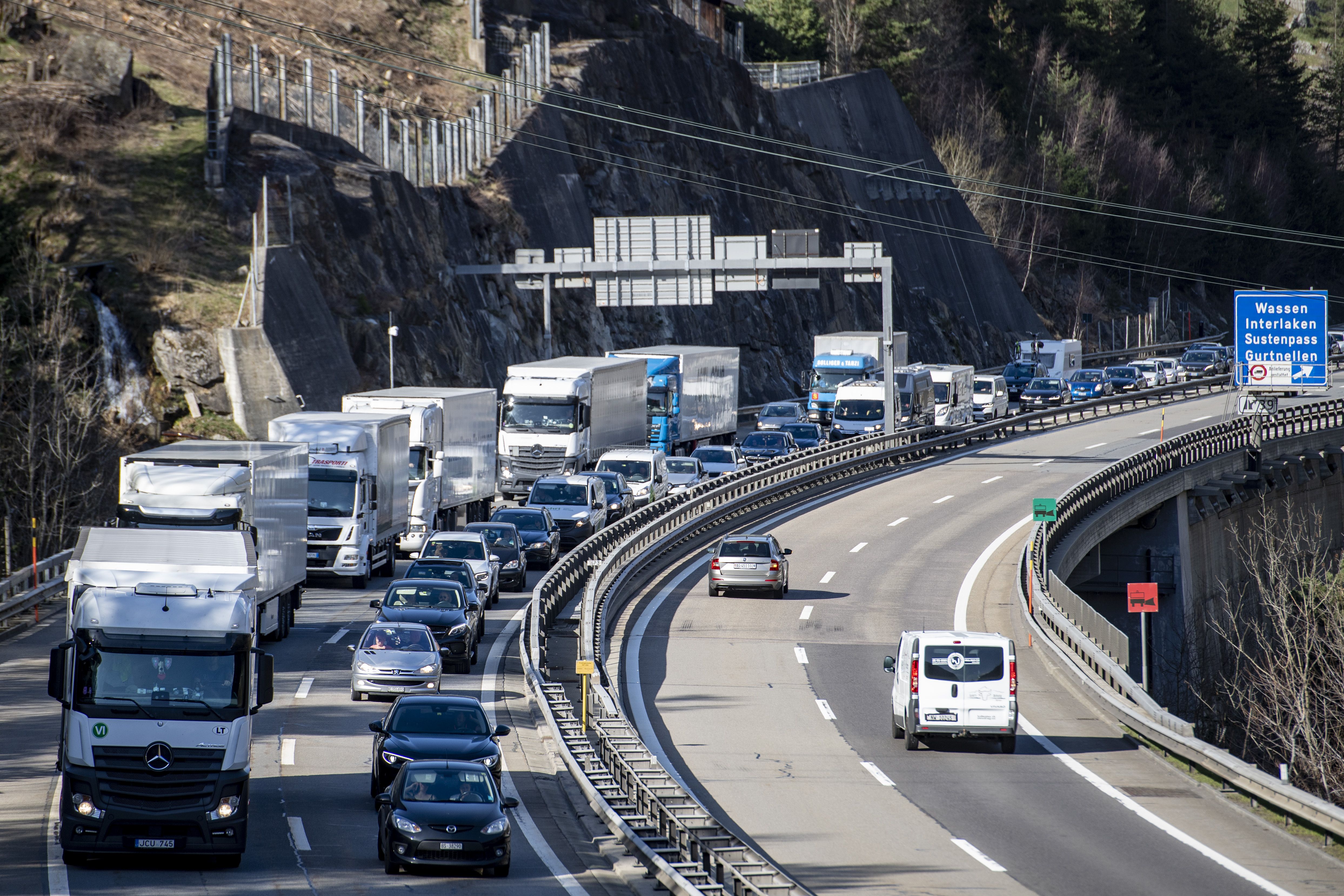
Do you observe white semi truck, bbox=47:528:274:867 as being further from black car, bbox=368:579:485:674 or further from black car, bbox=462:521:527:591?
black car, bbox=462:521:527:591

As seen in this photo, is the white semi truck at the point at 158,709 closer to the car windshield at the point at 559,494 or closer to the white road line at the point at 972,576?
the white road line at the point at 972,576

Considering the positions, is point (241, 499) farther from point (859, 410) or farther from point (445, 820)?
point (859, 410)

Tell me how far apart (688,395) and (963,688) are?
35938mm

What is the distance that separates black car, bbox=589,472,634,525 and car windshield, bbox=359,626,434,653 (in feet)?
59.4

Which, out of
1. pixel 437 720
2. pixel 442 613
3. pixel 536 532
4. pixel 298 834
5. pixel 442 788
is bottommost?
pixel 298 834

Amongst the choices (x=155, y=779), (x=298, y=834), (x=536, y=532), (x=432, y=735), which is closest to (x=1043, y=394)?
(x=536, y=532)

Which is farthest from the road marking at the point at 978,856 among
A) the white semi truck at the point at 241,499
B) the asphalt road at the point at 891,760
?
the white semi truck at the point at 241,499

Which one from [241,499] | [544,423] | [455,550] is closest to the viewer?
[241,499]

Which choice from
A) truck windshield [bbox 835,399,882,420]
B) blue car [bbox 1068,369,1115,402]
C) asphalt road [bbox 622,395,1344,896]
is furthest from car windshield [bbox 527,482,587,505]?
blue car [bbox 1068,369,1115,402]

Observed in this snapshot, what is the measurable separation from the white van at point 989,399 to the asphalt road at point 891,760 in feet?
98.1

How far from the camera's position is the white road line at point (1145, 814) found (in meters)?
17.0

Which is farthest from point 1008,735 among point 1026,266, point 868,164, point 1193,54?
point 1193,54

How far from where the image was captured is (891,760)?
2350 centimetres

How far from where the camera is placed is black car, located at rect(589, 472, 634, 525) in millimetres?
44562
